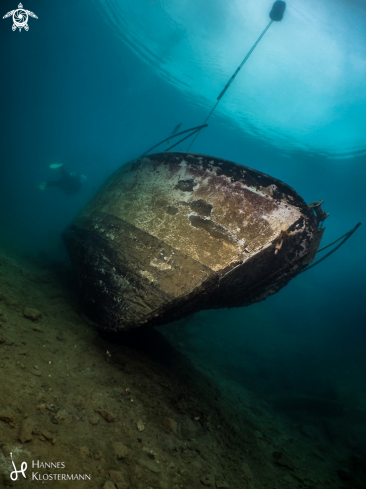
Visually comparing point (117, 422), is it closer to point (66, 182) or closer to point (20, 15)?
point (66, 182)

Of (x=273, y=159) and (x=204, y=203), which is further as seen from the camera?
(x=273, y=159)

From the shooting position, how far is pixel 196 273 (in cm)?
257

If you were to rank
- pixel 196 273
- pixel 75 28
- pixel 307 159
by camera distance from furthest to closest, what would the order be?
pixel 75 28, pixel 307 159, pixel 196 273

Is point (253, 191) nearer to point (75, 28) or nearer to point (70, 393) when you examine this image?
point (70, 393)

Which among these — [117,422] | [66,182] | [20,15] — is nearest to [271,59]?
[66,182]

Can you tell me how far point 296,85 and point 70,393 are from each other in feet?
73.8

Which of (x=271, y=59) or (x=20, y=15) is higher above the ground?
(x=271, y=59)

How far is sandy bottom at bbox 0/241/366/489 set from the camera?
4.82 ft

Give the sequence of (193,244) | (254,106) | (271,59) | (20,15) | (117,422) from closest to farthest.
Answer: (117,422) → (193,244) → (271,59) → (254,106) → (20,15)

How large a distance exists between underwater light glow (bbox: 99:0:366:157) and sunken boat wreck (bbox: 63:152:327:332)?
13.9 metres

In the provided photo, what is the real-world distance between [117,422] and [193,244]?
6.54ft

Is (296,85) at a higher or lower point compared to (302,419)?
higher

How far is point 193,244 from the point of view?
2773 mm

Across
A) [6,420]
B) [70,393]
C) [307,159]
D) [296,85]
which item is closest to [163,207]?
[70,393]
